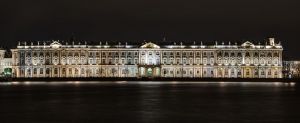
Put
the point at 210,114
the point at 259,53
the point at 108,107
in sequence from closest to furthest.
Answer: the point at 210,114, the point at 108,107, the point at 259,53

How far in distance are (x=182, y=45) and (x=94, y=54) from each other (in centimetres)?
2072

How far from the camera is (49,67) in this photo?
140 metres

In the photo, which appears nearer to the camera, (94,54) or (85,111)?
(85,111)

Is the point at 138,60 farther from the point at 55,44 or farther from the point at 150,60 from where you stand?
the point at 55,44

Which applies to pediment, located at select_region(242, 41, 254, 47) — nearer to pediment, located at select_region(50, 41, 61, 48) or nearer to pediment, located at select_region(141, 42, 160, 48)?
pediment, located at select_region(141, 42, 160, 48)

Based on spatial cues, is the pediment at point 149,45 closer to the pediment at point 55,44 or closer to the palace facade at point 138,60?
the palace facade at point 138,60

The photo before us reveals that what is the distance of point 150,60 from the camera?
14188 centimetres

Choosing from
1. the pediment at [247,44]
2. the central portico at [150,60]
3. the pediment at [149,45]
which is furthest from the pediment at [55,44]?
the pediment at [247,44]

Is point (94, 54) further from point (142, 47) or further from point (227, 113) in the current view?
point (227, 113)

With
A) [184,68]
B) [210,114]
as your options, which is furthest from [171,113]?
[184,68]

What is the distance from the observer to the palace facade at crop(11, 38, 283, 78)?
5497 inches

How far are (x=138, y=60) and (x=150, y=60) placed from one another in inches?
110

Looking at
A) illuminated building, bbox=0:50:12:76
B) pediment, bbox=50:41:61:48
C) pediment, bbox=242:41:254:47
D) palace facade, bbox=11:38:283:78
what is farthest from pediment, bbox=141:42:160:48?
illuminated building, bbox=0:50:12:76

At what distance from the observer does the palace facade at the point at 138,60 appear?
140m
